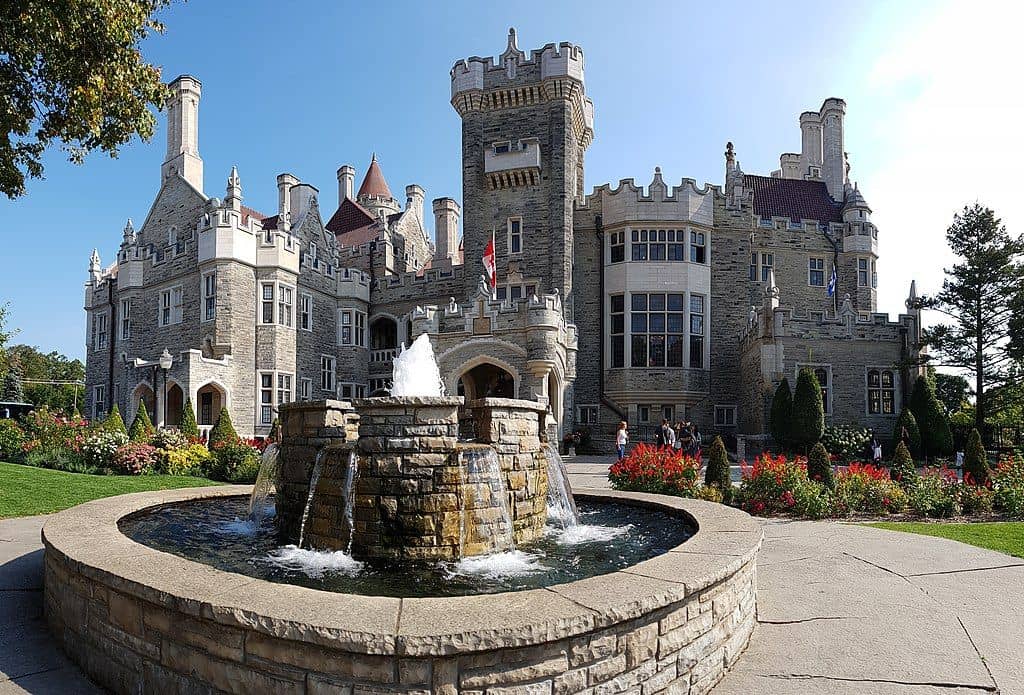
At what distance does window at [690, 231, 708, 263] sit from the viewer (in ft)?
102

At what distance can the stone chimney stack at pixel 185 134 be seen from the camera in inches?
1276

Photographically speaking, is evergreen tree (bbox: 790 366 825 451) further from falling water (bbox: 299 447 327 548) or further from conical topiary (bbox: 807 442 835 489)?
falling water (bbox: 299 447 327 548)

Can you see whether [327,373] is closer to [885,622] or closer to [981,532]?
[981,532]

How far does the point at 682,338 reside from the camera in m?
30.4

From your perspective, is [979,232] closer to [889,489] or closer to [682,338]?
[682,338]

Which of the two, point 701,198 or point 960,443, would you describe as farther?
point 701,198

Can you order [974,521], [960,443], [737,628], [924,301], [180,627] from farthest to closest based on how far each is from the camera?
1. [924,301]
2. [960,443]
3. [974,521]
4. [737,628]
5. [180,627]

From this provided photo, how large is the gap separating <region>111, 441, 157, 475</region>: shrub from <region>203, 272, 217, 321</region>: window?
37.8ft

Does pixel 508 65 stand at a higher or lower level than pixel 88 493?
higher

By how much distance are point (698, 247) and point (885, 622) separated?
1058 inches

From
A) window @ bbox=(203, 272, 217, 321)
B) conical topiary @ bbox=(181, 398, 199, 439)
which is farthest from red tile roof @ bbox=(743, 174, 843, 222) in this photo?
conical topiary @ bbox=(181, 398, 199, 439)

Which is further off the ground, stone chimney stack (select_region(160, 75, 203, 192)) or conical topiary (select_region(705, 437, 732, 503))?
stone chimney stack (select_region(160, 75, 203, 192))

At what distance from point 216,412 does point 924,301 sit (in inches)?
1202

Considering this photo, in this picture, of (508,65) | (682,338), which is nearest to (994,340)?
(682,338)
